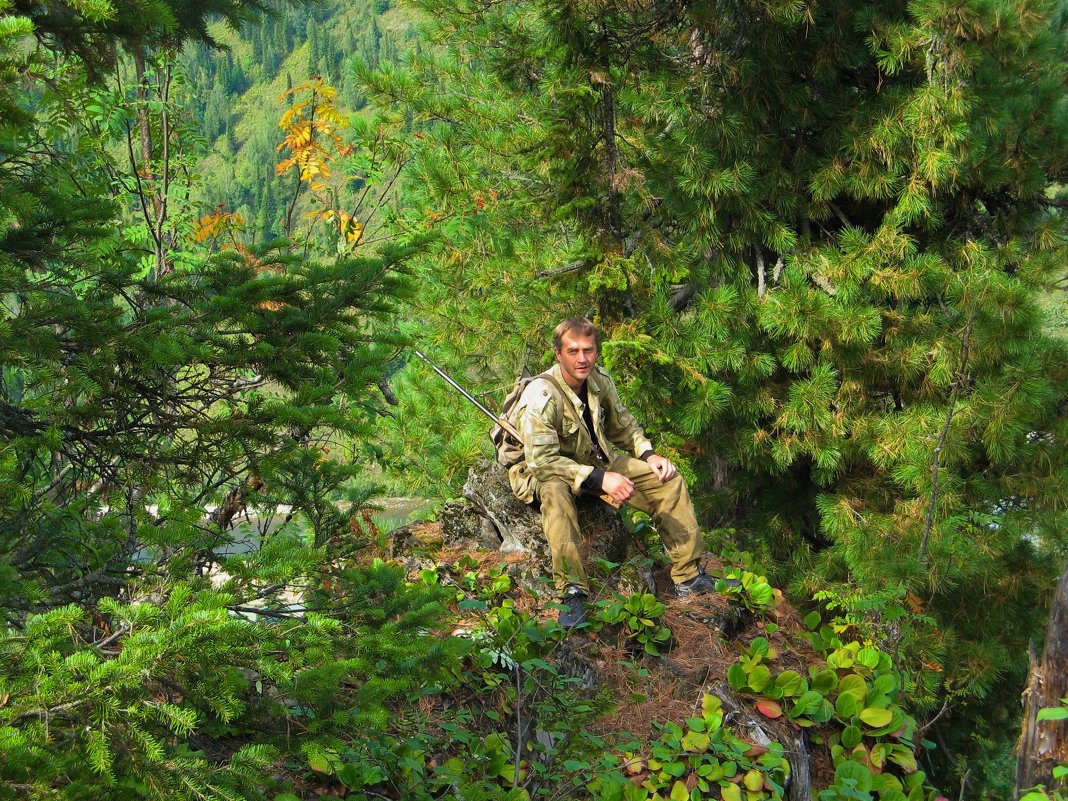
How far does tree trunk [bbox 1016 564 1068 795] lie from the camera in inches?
153

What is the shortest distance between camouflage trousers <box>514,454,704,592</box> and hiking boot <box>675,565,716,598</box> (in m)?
0.03

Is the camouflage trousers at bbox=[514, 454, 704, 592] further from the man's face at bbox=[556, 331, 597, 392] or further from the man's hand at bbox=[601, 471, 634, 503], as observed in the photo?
the man's face at bbox=[556, 331, 597, 392]

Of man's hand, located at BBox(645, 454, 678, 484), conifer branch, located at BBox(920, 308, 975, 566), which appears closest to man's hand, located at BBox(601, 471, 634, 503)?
man's hand, located at BBox(645, 454, 678, 484)

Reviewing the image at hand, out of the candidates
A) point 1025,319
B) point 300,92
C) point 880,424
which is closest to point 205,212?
point 300,92

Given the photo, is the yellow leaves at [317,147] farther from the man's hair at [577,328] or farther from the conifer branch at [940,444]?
the conifer branch at [940,444]

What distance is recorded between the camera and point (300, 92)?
7391mm

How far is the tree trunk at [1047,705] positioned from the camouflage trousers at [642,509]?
1.82 m

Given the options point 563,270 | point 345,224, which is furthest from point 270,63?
point 345,224

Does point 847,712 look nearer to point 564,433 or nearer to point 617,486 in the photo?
point 617,486

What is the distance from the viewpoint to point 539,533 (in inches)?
214

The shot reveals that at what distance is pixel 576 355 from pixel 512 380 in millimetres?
4769

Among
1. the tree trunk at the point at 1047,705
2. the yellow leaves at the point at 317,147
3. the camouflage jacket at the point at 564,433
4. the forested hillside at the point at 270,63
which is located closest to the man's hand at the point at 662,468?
the camouflage jacket at the point at 564,433

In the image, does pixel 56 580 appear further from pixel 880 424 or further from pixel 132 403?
pixel 880 424

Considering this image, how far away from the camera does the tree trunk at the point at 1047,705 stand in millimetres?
3889
